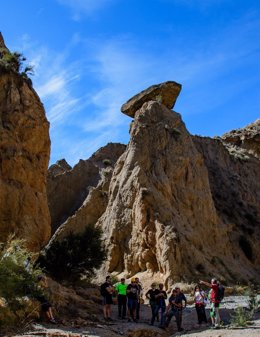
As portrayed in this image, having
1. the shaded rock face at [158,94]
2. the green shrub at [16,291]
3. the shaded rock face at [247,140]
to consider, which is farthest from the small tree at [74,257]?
the shaded rock face at [247,140]

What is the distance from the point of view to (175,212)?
91.6 feet

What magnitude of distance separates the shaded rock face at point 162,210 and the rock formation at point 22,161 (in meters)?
5.45

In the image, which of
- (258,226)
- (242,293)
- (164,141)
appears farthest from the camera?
(258,226)

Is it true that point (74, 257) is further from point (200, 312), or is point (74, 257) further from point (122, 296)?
point (200, 312)

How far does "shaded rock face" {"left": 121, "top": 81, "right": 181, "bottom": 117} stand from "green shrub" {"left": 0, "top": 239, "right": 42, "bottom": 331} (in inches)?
960

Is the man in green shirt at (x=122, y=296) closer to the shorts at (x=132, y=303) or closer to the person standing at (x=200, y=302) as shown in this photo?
the shorts at (x=132, y=303)

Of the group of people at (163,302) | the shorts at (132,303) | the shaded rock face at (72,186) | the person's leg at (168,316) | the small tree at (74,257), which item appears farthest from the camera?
the shaded rock face at (72,186)

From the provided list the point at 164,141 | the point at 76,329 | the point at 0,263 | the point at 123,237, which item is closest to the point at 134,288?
the point at 76,329

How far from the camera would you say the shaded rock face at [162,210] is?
25.3m

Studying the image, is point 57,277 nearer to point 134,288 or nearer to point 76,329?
point 134,288

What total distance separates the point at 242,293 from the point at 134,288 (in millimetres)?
9089

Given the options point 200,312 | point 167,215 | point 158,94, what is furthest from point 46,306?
point 158,94

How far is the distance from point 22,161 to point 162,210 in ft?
25.5

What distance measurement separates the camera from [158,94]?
37250mm
